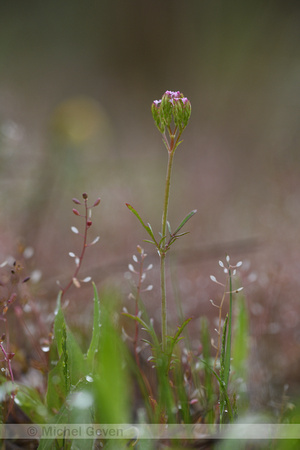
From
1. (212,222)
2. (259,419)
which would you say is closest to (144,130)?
(212,222)

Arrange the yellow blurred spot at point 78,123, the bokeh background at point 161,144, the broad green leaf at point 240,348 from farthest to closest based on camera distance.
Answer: the yellow blurred spot at point 78,123 < the bokeh background at point 161,144 < the broad green leaf at point 240,348

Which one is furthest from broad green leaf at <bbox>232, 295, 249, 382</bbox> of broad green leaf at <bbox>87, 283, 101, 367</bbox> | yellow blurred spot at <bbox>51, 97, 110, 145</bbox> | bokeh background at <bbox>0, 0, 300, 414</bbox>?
yellow blurred spot at <bbox>51, 97, 110, 145</bbox>

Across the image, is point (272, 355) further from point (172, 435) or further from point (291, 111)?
point (291, 111)

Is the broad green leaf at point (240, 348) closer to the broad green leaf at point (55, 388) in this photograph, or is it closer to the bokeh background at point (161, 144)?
the bokeh background at point (161, 144)

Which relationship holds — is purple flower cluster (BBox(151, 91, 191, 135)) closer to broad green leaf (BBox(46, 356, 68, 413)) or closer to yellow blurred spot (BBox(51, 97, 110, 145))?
broad green leaf (BBox(46, 356, 68, 413))

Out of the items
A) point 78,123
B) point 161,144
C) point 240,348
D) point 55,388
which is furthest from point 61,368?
point 161,144

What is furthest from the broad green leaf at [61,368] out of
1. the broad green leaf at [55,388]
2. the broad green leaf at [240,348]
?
the broad green leaf at [240,348]

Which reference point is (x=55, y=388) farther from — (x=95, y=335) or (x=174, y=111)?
(x=174, y=111)

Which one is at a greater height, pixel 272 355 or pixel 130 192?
pixel 130 192
